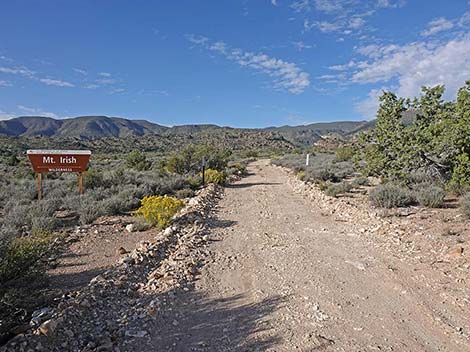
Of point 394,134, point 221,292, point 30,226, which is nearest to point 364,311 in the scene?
point 221,292

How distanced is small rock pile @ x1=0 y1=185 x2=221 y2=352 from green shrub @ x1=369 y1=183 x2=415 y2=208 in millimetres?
6934

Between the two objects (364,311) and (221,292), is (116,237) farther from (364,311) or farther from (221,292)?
(364,311)

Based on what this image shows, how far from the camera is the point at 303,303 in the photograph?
524 centimetres

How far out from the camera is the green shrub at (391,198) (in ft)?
39.7

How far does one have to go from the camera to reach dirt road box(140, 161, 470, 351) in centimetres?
430

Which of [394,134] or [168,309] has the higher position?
[394,134]

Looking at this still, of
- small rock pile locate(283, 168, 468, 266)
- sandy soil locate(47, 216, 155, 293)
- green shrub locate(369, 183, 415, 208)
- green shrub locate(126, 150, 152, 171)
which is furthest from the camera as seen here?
green shrub locate(126, 150, 152, 171)

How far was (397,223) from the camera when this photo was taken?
9938mm

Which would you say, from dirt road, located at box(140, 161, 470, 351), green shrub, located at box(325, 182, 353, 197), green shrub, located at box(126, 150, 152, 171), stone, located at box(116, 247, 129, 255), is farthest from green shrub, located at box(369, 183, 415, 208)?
green shrub, located at box(126, 150, 152, 171)

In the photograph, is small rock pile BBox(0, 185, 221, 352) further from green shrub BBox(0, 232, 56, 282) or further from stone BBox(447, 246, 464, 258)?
stone BBox(447, 246, 464, 258)

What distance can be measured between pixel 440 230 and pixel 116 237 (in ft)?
27.0

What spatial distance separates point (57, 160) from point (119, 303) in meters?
9.22

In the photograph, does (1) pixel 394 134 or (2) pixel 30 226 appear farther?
(1) pixel 394 134

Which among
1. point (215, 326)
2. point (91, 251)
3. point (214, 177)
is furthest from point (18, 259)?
point (214, 177)
